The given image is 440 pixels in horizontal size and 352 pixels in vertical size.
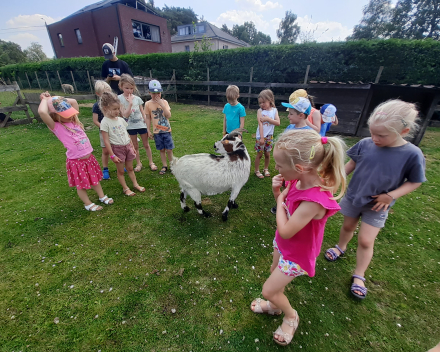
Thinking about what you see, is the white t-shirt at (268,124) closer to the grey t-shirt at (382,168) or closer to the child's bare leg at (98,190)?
the grey t-shirt at (382,168)

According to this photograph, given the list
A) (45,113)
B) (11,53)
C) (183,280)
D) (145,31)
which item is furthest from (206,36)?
(11,53)

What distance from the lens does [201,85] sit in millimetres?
15977

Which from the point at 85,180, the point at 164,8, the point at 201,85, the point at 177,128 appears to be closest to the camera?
the point at 85,180

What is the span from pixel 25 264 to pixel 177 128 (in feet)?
25.0

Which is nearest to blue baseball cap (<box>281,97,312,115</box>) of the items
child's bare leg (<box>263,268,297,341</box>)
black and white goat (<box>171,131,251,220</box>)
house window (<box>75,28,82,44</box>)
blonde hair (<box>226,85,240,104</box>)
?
black and white goat (<box>171,131,251,220</box>)

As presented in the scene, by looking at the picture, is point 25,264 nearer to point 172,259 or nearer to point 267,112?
point 172,259

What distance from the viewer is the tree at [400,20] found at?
2864 centimetres

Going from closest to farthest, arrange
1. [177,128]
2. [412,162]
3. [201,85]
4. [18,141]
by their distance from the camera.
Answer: [412,162], [18,141], [177,128], [201,85]

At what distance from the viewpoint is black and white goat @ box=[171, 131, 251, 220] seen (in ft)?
11.7

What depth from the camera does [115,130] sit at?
4160mm

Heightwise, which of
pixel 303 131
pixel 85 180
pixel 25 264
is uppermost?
Result: pixel 303 131

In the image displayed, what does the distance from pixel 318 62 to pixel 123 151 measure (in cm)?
1238

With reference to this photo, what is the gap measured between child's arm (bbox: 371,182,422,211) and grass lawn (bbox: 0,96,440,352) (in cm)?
127

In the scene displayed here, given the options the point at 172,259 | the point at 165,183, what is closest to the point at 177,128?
the point at 165,183
